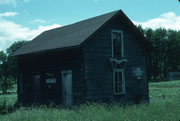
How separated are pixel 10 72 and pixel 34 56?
154ft

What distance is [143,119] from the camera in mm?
9438

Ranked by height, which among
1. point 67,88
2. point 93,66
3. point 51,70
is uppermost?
point 93,66

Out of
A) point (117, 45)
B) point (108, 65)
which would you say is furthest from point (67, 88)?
point (117, 45)

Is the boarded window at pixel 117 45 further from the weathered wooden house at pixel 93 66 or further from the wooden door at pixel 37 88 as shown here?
the wooden door at pixel 37 88

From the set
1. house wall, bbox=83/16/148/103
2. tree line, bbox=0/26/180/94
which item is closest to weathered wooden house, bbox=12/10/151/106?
house wall, bbox=83/16/148/103

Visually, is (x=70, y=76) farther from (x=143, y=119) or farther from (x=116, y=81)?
(x=143, y=119)

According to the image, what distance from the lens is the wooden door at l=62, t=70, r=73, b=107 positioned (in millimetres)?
16867

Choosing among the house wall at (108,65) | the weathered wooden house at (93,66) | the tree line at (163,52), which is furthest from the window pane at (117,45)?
the tree line at (163,52)

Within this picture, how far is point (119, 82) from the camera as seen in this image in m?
17.8

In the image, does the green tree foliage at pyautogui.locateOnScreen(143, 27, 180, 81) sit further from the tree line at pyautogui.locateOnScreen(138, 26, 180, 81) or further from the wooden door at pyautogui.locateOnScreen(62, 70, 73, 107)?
the wooden door at pyautogui.locateOnScreen(62, 70, 73, 107)

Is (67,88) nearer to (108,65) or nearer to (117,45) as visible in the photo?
(108,65)

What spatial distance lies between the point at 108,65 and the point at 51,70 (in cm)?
390

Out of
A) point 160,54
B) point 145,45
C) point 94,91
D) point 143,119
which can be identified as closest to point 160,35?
point 160,54

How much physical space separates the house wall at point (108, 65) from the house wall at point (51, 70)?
0.63 m
